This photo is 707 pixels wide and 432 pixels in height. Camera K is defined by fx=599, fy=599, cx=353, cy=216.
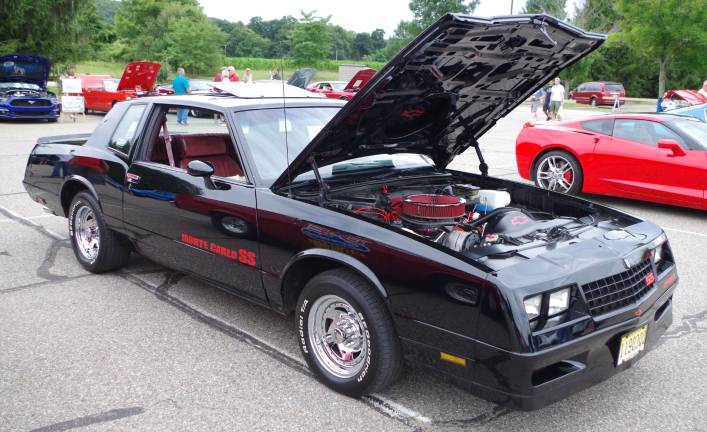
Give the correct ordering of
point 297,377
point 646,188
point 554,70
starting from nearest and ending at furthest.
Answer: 1. point 297,377
2. point 554,70
3. point 646,188

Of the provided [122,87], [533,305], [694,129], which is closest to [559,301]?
[533,305]

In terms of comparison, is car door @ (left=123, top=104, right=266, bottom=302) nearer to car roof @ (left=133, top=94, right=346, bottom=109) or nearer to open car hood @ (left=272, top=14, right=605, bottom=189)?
car roof @ (left=133, top=94, right=346, bottom=109)

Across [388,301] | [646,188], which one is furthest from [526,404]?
[646,188]

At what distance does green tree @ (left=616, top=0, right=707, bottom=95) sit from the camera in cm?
2920

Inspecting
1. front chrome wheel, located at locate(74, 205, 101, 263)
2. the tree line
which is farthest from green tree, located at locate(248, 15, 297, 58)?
front chrome wheel, located at locate(74, 205, 101, 263)

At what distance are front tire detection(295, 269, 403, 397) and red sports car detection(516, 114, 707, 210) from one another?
5.83 metres

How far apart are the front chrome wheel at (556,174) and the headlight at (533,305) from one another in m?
6.18

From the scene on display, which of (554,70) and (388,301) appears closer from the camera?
(388,301)

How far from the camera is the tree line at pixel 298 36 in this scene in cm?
1560

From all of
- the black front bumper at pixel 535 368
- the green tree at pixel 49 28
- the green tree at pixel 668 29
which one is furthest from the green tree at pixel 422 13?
the black front bumper at pixel 535 368

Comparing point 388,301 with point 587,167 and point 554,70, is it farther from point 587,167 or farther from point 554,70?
point 587,167

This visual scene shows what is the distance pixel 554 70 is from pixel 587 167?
4.46 m

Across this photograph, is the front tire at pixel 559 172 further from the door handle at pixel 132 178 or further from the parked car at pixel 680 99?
the parked car at pixel 680 99

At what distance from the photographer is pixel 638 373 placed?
339cm
